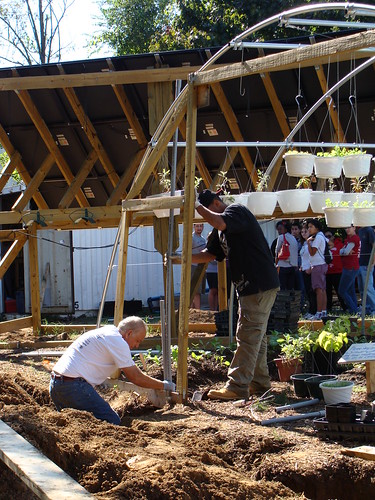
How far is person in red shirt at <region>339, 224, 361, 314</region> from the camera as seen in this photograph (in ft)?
42.7

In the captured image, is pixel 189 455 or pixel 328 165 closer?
pixel 189 455

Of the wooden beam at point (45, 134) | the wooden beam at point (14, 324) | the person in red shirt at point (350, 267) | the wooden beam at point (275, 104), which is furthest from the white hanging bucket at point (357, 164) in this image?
the wooden beam at point (45, 134)

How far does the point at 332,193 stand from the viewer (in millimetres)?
8789

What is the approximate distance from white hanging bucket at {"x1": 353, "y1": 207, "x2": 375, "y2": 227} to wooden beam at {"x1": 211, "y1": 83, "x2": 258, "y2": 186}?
14.0 feet

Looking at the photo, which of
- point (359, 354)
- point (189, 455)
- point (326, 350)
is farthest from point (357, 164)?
point (189, 455)

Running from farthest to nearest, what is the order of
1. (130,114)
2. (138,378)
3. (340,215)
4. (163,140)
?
(130,114)
(340,215)
(163,140)
(138,378)

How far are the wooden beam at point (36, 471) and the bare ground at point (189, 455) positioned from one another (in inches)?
6.8

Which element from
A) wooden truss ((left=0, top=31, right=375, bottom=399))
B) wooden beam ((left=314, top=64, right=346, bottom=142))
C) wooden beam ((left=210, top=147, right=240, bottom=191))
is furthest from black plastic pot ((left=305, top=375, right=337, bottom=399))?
wooden beam ((left=210, top=147, right=240, bottom=191))

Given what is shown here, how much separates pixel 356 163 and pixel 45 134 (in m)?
7.03

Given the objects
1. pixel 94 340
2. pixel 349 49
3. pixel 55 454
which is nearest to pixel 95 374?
pixel 94 340

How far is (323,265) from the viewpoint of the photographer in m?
13.0

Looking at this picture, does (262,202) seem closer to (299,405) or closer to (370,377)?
(370,377)

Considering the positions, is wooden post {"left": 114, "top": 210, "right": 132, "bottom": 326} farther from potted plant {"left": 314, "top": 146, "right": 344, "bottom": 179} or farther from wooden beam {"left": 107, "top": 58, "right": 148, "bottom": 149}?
wooden beam {"left": 107, "top": 58, "right": 148, "bottom": 149}

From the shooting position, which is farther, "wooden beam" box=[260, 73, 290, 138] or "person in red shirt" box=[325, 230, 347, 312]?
"person in red shirt" box=[325, 230, 347, 312]
